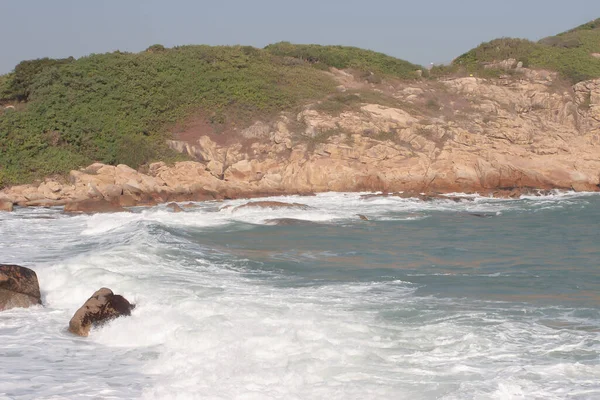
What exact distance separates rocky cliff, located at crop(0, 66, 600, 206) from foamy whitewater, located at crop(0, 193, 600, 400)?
8.09 meters

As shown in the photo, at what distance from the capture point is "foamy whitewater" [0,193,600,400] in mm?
7656

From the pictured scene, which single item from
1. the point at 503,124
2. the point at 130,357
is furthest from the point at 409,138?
the point at 130,357

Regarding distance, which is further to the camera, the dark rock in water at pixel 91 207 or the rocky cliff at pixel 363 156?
the rocky cliff at pixel 363 156

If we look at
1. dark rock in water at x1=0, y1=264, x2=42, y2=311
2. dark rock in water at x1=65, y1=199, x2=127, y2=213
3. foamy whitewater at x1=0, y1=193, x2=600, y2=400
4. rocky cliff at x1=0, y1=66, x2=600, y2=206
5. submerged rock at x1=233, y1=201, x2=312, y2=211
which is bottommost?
foamy whitewater at x1=0, y1=193, x2=600, y2=400

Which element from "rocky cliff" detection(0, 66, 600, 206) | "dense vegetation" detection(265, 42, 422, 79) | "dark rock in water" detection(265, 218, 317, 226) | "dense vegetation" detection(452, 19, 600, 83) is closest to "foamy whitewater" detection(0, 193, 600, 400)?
"dark rock in water" detection(265, 218, 317, 226)

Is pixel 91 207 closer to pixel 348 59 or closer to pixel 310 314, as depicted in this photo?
pixel 310 314

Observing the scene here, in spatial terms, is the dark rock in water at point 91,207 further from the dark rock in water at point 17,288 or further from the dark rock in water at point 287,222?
the dark rock in water at point 17,288

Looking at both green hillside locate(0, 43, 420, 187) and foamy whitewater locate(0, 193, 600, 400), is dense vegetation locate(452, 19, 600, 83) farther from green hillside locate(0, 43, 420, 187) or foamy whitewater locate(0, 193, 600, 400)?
foamy whitewater locate(0, 193, 600, 400)

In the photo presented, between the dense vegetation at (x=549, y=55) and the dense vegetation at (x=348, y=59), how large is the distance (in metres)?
4.06

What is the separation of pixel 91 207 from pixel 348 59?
26.0 m

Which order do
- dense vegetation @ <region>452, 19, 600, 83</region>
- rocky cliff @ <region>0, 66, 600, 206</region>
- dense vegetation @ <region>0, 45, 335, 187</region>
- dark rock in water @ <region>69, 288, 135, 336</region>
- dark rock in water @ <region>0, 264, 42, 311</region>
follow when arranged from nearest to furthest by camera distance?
dark rock in water @ <region>69, 288, 135, 336</region>, dark rock in water @ <region>0, 264, 42, 311</region>, rocky cliff @ <region>0, 66, 600, 206</region>, dense vegetation @ <region>0, 45, 335, 187</region>, dense vegetation @ <region>452, 19, 600, 83</region>

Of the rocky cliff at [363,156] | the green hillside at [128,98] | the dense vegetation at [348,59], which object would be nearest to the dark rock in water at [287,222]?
the rocky cliff at [363,156]

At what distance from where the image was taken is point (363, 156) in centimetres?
3180

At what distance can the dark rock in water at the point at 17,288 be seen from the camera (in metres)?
10.8
